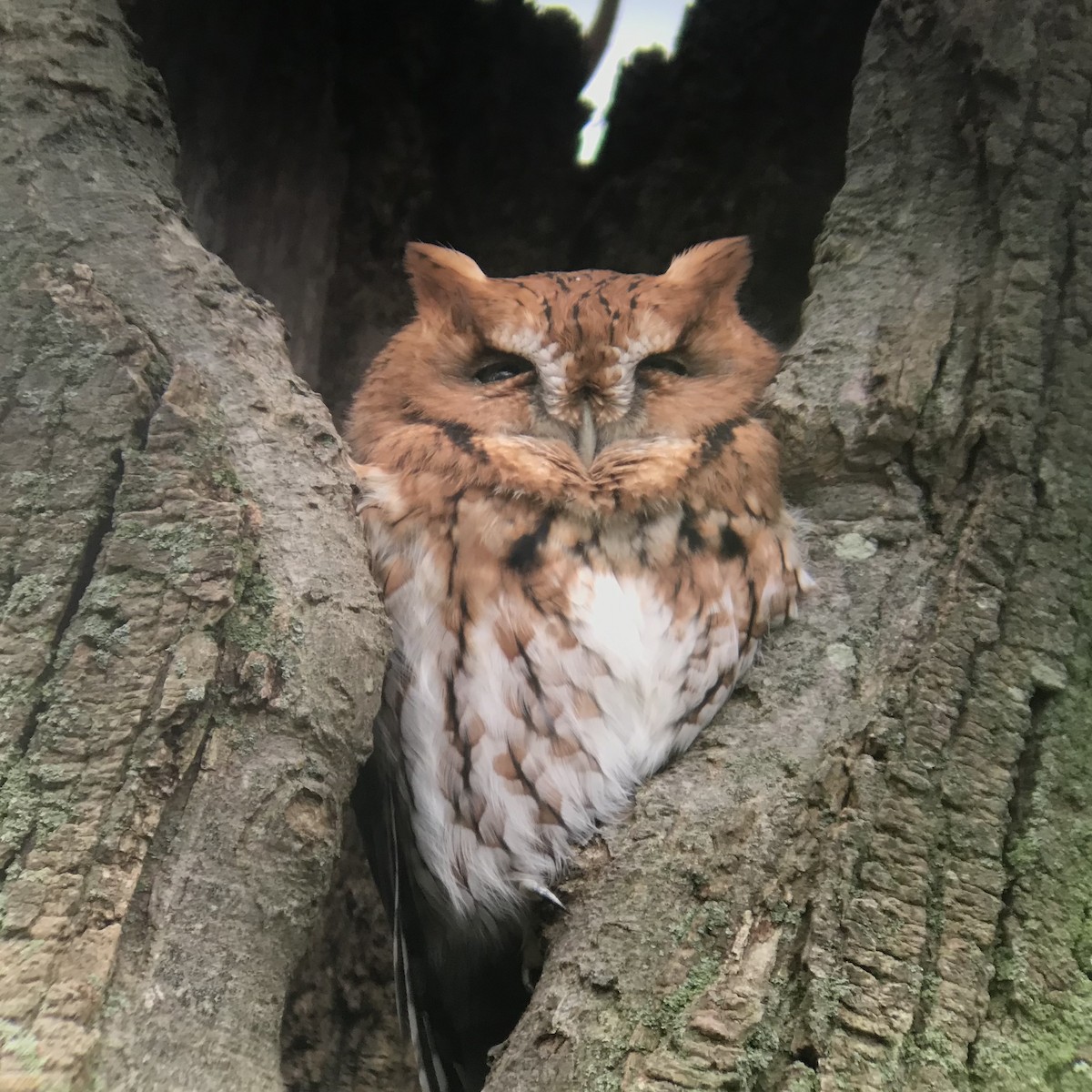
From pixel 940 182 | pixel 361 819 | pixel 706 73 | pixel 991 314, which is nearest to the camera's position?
pixel 991 314

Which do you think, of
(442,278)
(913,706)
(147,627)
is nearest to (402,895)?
(147,627)

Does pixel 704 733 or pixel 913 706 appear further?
pixel 704 733

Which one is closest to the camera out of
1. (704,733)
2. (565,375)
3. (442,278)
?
(704,733)

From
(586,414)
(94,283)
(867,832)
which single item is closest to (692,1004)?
(867,832)

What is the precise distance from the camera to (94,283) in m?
1.00

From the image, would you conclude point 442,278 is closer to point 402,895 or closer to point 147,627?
point 147,627

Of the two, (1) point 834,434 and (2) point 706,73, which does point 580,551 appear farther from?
(2) point 706,73

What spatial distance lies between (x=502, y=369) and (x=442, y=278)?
0.19 meters

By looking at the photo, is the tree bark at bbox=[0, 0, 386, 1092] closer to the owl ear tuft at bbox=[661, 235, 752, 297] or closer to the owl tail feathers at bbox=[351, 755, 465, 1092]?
the owl tail feathers at bbox=[351, 755, 465, 1092]

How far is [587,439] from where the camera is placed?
4.04 ft

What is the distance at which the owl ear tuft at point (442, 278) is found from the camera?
1375 millimetres

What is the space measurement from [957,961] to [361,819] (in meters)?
0.82

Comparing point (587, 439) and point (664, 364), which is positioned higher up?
point (664, 364)

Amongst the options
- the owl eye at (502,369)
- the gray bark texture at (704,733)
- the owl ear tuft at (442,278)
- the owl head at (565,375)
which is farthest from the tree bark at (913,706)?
the owl ear tuft at (442,278)
